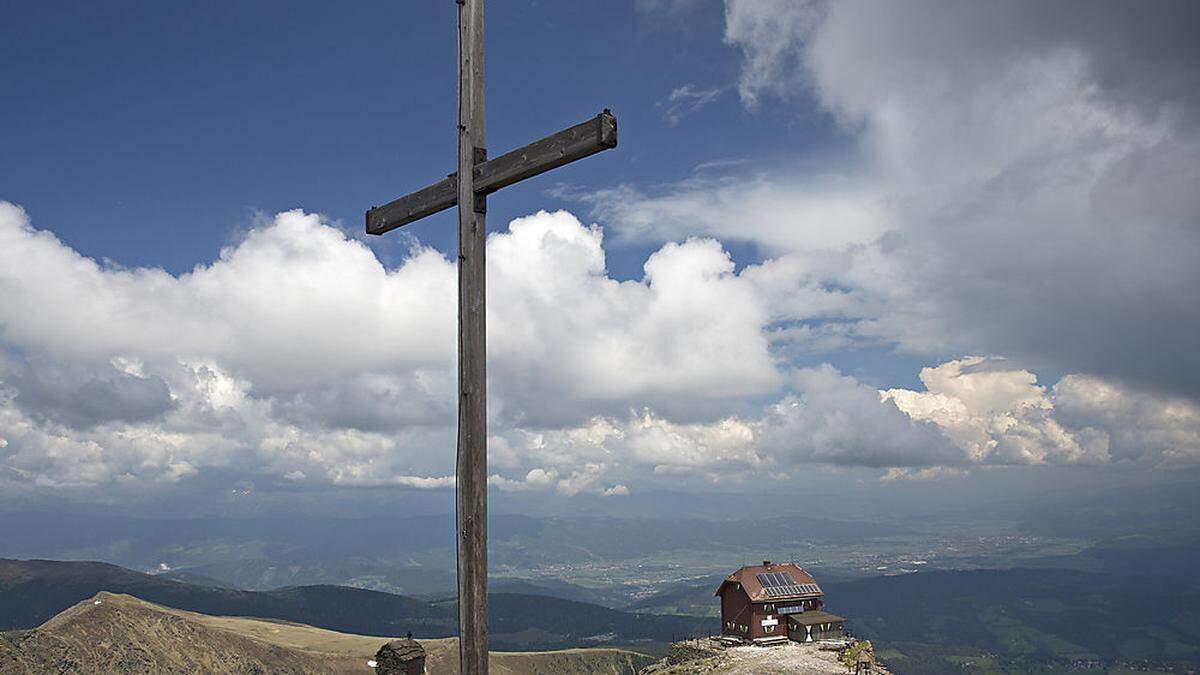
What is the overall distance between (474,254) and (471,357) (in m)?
1.08

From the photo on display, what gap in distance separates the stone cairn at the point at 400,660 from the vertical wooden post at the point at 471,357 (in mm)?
13556

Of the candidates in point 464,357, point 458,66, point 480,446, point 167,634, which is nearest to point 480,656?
point 480,446

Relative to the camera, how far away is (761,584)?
78.1 metres

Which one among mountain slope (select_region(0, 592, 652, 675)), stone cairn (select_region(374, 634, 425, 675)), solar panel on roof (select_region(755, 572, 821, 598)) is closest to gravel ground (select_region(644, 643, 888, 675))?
solar panel on roof (select_region(755, 572, 821, 598))

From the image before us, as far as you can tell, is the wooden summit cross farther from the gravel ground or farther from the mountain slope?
the mountain slope

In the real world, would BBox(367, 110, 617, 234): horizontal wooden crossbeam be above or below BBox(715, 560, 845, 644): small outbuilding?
above

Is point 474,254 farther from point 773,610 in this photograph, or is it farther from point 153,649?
point 153,649

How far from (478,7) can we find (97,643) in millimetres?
174485

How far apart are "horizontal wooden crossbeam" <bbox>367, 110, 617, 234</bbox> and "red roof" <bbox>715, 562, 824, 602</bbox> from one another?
7207 centimetres

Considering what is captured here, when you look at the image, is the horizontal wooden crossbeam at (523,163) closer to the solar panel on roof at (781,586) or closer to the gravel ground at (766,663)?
the gravel ground at (766,663)

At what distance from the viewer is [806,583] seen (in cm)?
8075

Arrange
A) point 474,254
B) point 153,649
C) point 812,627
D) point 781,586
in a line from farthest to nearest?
point 153,649 < point 781,586 < point 812,627 < point 474,254

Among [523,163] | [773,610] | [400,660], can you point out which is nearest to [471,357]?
[523,163]

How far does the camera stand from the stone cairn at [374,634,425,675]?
66.9ft
